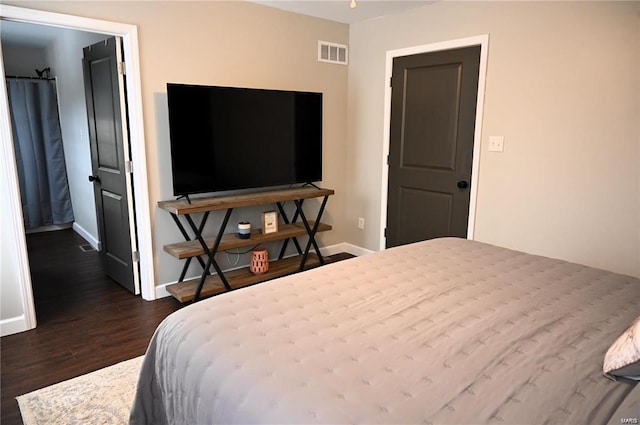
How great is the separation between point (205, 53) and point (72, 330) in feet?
7.57

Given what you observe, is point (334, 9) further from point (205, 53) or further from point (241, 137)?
point (241, 137)

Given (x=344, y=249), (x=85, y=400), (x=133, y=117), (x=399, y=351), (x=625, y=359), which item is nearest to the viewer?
(x=625, y=359)

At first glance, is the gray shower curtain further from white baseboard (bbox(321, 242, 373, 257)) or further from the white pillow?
the white pillow

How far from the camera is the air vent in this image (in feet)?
13.7

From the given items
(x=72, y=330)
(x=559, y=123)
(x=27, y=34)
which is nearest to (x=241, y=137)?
(x=72, y=330)

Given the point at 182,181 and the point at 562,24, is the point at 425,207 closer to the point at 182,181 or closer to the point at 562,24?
the point at 562,24

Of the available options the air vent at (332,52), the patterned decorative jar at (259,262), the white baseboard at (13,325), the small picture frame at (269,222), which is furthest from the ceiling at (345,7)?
the white baseboard at (13,325)

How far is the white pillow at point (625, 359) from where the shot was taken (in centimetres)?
112

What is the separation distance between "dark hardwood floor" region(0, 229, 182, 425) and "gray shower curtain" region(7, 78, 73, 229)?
1.54 metres

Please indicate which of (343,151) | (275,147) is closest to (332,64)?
(343,151)

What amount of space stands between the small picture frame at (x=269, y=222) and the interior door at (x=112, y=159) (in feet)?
3.46

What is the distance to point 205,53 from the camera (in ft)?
11.2

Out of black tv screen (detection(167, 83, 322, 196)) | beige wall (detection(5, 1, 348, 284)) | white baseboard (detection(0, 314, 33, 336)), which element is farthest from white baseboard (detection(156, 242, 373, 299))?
white baseboard (detection(0, 314, 33, 336))

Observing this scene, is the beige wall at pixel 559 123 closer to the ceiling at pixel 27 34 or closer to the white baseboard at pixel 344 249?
the white baseboard at pixel 344 249
